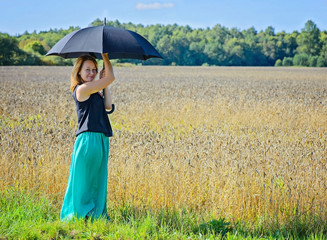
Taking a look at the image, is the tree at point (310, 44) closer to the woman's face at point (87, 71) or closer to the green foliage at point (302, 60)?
the green foliage at point (302, 60)

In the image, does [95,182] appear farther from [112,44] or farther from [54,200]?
[112,44]

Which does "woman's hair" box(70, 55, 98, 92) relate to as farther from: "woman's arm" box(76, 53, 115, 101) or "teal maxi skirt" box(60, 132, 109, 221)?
"teal maxi skirt" box(60, 132, 109, 221)

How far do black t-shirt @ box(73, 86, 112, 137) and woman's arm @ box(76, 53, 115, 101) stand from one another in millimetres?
104

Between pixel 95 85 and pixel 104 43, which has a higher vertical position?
pixel 104 43

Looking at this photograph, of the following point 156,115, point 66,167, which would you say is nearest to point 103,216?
point 66,167

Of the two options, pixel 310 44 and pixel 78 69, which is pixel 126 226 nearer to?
pixel 78 69

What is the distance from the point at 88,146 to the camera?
4133 mm

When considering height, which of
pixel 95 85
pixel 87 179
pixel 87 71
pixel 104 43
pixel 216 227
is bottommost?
pixel 216 227

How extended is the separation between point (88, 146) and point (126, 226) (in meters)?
0.98

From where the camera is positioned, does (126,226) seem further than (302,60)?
No

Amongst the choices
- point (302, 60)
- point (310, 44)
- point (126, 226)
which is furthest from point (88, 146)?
point (310, 44)

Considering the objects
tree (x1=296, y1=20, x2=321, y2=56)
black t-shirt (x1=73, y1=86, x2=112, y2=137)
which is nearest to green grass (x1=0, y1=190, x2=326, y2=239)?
black t-shirt (x1=73, y1=86, x2=112, y2=137)

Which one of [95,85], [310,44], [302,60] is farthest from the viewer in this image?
[310,44]

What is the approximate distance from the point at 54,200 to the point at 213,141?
3.04 meters
